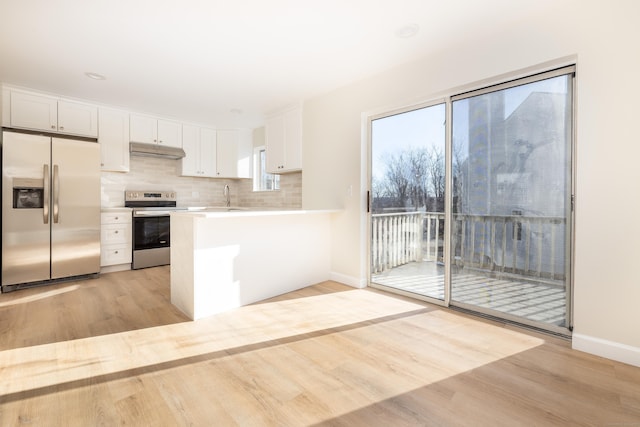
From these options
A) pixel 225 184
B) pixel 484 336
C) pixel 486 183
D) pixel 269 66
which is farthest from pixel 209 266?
pixel 225 184

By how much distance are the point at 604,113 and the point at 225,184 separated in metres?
5.53

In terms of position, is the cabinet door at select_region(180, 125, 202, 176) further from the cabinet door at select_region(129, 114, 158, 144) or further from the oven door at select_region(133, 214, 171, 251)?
the oven door at select_region(133, 214, 171, 251)

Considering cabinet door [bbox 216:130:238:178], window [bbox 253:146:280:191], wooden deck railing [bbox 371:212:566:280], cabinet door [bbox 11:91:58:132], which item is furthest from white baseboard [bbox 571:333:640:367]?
cabinet door [bbox 11:91:58:132]

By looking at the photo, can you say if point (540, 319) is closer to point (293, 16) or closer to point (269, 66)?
point (293, 16)

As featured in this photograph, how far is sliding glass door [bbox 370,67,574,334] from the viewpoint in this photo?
2.29 meters

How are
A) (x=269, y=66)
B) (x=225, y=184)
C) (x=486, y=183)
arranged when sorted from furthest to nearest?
(x=225, y=184)
(x=269, y=66)
(x=486, y=183)

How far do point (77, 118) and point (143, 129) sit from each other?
816 millimetres

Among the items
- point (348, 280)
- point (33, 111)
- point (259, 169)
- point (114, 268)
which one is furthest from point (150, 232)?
point (348, 280)

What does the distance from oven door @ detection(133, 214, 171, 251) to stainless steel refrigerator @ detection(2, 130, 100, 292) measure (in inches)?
20.6

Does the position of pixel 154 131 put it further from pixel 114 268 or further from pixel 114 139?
pixel 114 268

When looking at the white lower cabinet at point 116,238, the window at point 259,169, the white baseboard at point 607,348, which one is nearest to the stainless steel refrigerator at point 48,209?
the white lower cabinet at point 116,238

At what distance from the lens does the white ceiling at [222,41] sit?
2.18 m

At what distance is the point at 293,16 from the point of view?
7.51 ft

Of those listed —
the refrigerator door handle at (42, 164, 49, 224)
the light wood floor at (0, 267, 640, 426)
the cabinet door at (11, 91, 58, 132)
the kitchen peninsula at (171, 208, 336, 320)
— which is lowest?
the light wood floor at (0, 267, 640, 426)
